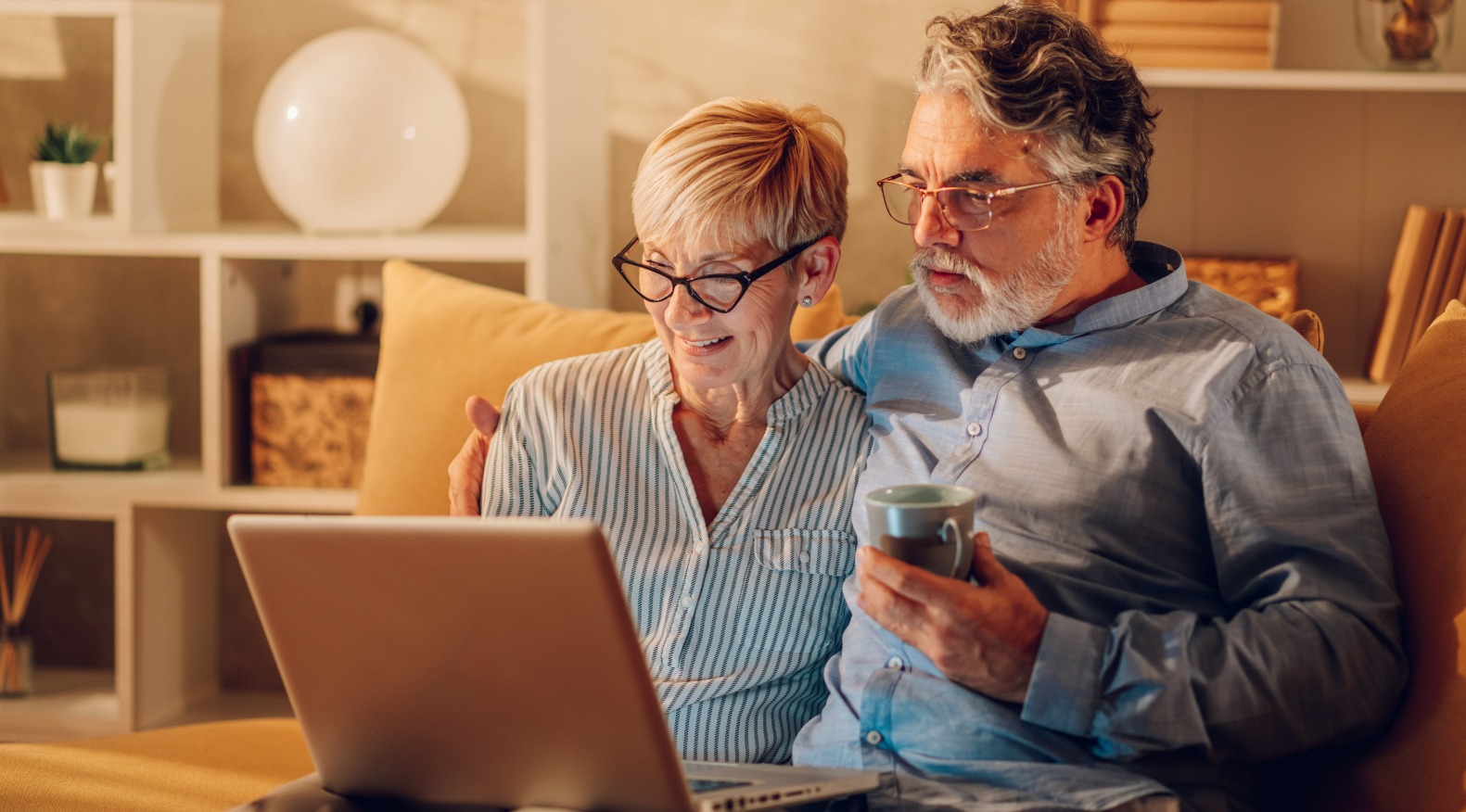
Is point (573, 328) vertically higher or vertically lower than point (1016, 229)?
lower

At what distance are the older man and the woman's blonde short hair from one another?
0.37 feet

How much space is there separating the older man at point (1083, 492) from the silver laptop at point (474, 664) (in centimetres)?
18

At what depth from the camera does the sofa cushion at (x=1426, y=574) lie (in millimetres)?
1183

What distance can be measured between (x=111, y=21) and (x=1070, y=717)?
230cm

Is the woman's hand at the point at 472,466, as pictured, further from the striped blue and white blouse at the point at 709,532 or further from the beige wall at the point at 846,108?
the beige wall at the point at 846,108

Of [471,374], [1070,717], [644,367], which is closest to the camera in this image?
[1070,717]

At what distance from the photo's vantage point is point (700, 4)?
259 cm

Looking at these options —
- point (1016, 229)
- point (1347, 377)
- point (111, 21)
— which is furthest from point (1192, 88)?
point (111, 21)

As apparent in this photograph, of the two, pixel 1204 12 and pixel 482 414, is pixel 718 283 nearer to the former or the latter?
pixel 482 414

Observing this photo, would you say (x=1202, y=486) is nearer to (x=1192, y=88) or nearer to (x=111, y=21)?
(x=1192, y=88)

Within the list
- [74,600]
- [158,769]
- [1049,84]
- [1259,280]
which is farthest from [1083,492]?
[74,600]

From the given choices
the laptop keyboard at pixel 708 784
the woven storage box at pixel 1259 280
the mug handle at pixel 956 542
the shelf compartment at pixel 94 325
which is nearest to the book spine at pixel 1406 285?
the woven storage box at pixel 1259 280

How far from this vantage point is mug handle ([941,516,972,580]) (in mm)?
1079

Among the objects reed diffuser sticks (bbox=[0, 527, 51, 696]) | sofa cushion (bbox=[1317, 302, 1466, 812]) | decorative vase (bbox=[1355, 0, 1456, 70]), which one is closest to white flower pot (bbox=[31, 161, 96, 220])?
reed diffuser sticks (bbox=[0, 527, 51, 696])
